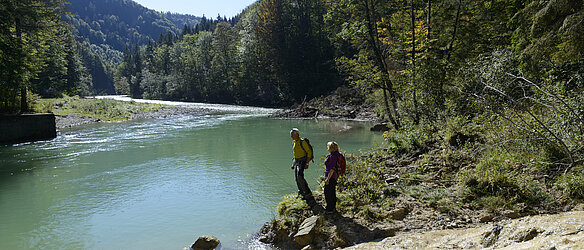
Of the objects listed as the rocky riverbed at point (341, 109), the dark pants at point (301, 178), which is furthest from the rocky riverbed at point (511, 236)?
the rocky riverbed at point (341, 109)

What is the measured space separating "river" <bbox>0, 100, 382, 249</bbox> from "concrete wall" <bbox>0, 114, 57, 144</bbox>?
161cm

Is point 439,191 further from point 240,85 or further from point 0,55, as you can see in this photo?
point 240,85

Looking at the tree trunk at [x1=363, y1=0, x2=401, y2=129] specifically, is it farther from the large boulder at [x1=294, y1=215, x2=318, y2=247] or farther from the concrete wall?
the concrete wall

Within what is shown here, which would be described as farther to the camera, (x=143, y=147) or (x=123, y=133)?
(x=123, y=133)

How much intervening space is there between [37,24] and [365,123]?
95.7 ft

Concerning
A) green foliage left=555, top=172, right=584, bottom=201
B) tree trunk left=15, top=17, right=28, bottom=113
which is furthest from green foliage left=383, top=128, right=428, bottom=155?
tree trunk left=15, top=17, right=28, bottom=113

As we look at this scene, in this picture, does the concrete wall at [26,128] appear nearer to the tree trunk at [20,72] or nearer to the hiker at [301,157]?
the tree trunk at [20,72]

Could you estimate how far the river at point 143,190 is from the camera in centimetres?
774

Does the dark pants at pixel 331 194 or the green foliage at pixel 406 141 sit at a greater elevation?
the green foliage at pixel 406 141

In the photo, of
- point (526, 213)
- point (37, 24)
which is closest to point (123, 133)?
point (37, 24)

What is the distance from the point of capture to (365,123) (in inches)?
1174

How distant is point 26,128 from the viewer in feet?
72.8

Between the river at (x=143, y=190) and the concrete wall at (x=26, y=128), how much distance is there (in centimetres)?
161

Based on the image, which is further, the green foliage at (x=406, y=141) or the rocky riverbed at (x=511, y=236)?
the green foliage at (x=406, y=141)
